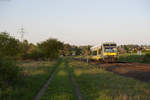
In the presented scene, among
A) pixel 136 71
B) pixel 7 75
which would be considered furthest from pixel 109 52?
pixel 7 75

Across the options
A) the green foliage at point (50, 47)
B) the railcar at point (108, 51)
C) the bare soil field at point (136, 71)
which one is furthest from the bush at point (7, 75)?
the green foliage at point (50, 47)

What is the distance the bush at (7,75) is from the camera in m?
10.4

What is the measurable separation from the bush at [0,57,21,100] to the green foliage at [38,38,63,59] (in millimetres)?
46253

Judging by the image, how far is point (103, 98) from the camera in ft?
28.5

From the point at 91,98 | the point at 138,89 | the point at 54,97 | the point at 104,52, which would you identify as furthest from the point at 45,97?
the point at 104,52

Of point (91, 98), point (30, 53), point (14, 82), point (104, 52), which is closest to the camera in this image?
point (91, 98)

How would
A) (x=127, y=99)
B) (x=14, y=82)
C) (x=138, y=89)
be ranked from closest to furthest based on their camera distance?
(x=127, y=99) < (x=138, y=89) < (x=14, y=82)

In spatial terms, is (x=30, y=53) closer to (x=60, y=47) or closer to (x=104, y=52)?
(x=60, y=47)

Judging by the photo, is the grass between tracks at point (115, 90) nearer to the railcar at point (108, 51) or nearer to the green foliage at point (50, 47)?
the railcar at point (108, 51)

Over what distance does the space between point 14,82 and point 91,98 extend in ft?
19.1

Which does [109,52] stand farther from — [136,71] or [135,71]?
[136,71]

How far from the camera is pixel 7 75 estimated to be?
11.4 meters

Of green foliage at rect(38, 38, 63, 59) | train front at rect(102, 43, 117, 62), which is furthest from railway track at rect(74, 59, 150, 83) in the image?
green foliage at rect(38, 38, 63, 59)

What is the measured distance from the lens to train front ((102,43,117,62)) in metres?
32.7
